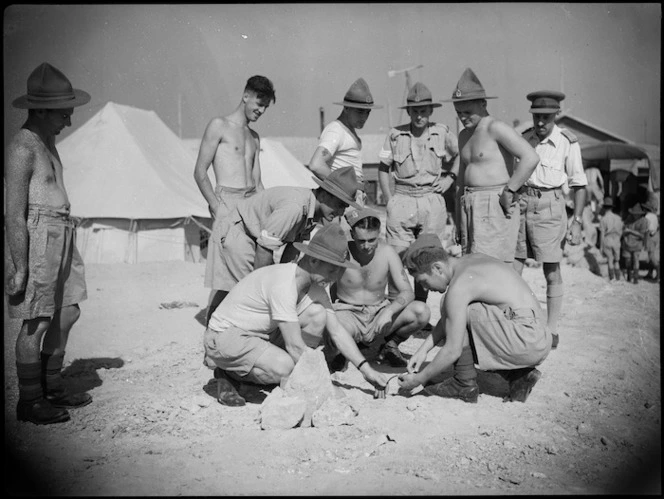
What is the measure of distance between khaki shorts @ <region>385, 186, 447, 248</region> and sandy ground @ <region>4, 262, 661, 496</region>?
910 millimetres

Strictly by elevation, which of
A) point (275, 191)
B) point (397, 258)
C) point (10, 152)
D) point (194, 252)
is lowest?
point (194, 252)

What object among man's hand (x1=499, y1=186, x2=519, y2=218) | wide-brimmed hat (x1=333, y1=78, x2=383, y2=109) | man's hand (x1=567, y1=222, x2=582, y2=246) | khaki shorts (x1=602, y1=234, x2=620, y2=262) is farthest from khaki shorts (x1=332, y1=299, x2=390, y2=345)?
khaki shorts (x1=602, y1=234, x2=620, y2=262)

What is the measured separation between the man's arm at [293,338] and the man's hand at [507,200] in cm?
201

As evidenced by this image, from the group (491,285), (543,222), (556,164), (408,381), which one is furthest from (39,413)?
(556,164)

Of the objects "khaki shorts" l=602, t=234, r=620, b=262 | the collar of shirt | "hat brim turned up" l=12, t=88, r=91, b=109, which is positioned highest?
"hat brim turned up" l=12, t=88, r=91, b=109

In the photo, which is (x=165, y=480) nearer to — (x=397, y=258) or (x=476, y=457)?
(x=476, y=457)

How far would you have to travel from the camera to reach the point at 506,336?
3.82 meters

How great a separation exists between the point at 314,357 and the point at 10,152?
197 cm

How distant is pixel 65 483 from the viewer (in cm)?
291

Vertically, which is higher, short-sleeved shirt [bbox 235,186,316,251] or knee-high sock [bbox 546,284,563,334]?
short-sleeved shirt [bbox 235,186,316,251]

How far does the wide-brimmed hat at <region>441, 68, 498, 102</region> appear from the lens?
492 cm

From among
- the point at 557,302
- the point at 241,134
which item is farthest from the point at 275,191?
the point at 557,302

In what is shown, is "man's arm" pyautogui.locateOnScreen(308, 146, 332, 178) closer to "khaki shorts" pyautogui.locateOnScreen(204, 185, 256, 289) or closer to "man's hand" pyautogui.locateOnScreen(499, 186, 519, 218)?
"khaki shorts" pyautogui.locateOnScreen(204, 185, 256, 289)

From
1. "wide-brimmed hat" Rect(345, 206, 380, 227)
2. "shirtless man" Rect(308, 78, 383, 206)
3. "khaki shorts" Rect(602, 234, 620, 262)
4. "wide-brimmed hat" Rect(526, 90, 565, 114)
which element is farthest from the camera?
"khaki shorts" Rect(602, 234, 620, 262)
